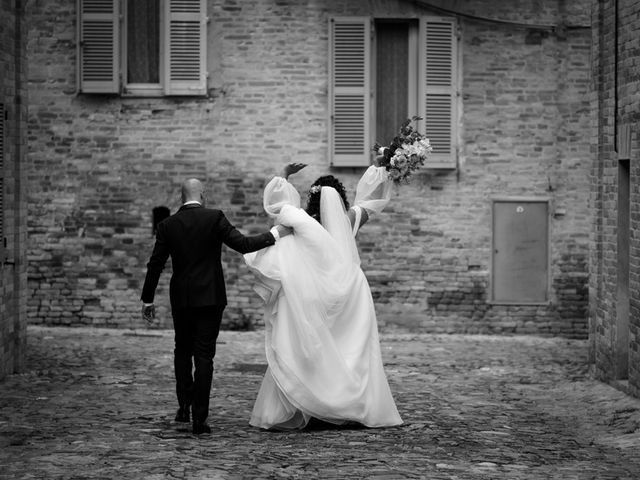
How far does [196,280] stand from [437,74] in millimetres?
8571

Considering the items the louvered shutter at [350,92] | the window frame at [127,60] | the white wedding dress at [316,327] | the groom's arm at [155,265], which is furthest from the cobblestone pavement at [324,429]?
the window frame at [127,60]

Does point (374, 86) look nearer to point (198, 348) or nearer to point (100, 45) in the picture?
point (100, 45)

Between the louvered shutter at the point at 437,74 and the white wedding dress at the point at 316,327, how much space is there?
725 centimetres

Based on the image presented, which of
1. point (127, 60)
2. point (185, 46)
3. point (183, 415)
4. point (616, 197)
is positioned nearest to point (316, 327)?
point (183, 415)

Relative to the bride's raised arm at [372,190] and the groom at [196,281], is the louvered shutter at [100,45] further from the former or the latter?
the groom at [196,281]

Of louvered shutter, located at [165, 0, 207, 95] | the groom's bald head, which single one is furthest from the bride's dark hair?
louvered shutter, located at [165, 0, 207, 95]

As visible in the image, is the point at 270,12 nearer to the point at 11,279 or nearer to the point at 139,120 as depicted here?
the point at 139,120

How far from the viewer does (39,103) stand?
1772cm

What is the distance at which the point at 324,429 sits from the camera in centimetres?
1013

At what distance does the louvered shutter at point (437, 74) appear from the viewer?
17.6 meters

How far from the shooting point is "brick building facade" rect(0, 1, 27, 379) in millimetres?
13062

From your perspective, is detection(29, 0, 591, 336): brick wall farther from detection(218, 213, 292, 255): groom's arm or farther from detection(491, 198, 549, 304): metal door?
detection(218, 213, 292, 255): groom's arm

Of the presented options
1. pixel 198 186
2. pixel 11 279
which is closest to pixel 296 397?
pixel 198 186

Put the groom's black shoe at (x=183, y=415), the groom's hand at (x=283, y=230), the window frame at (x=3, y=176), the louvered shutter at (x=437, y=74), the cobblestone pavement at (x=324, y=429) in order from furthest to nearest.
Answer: the louvered shutter at (x=437, y=74)
the window frame at (x=3, y=176)
the groom's hand at (x=283, y=230)
the groom's black shoe at (x=183, y=415)
the cobblestone pavement at (x=324, y=429)
